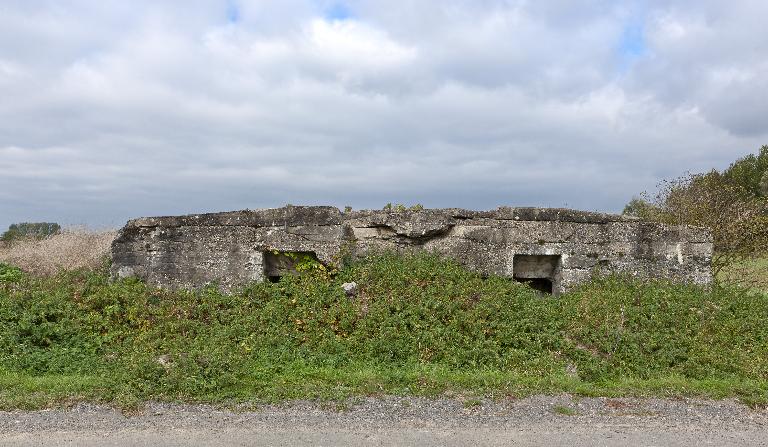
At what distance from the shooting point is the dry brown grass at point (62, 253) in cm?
1173

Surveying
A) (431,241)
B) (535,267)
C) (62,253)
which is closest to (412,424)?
(431,241)

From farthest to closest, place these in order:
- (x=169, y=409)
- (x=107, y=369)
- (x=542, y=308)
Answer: (x=542, y=308) → (x=107, y=369) → (x=169, y=409)

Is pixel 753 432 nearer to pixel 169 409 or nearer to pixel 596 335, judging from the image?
pixel 596 335

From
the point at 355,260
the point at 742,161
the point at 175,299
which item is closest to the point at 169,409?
the point at 175,299

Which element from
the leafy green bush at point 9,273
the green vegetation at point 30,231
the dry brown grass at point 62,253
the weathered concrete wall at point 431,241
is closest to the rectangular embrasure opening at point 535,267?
the weathered concrete wall at point 431,241

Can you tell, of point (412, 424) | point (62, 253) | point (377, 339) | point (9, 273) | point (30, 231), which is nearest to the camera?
point (412, 424)

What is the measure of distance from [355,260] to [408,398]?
4.35m

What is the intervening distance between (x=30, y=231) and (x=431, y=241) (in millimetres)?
14273

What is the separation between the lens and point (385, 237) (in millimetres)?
10234

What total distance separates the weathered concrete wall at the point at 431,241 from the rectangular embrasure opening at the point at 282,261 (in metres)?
0.14

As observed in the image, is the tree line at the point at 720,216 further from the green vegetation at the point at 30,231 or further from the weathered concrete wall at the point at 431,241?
the green vegetation at the point at 30,231

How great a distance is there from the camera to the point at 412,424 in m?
5.23

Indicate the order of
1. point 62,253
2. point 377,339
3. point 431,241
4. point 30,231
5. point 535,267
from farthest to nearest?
point 30,231 → point 62,253 → point 535,267 → point 431,241 → point 377,339

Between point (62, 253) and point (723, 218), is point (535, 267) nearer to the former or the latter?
point (723, 218)
